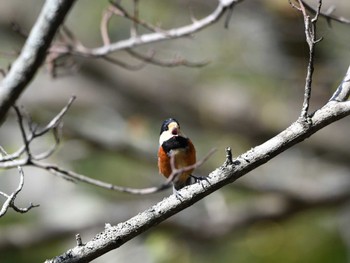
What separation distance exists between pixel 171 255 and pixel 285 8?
9.94ft

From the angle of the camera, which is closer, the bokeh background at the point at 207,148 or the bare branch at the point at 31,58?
the bare branch at the point at 31,58

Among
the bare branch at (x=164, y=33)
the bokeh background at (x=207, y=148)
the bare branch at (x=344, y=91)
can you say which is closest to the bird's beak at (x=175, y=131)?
the bare branch at (x=344, y=91)

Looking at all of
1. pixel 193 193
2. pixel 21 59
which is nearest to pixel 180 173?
pixel 193 193

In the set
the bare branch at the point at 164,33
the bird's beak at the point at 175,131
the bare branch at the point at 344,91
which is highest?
the bare branch at the point at 164,33

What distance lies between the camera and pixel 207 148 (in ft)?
33.6

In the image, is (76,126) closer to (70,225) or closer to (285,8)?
(70,225)

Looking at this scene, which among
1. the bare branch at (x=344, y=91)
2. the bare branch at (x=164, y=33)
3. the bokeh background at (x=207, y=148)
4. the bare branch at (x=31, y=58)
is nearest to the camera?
the bare branch at (x=344, y=91)

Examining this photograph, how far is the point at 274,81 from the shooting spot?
10422 mm

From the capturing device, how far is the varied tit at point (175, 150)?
286cm

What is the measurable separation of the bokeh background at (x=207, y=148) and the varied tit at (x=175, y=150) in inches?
186

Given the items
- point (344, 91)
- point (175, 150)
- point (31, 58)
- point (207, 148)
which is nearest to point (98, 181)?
point (175, 150)

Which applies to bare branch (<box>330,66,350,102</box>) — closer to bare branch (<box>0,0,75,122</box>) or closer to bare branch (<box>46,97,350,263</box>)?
bare branch (<box>46,97,350,263</box>)

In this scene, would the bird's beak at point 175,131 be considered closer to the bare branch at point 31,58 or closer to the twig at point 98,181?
the twig at point 98,181

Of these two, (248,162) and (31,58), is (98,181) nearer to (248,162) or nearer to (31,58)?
(31,58)
